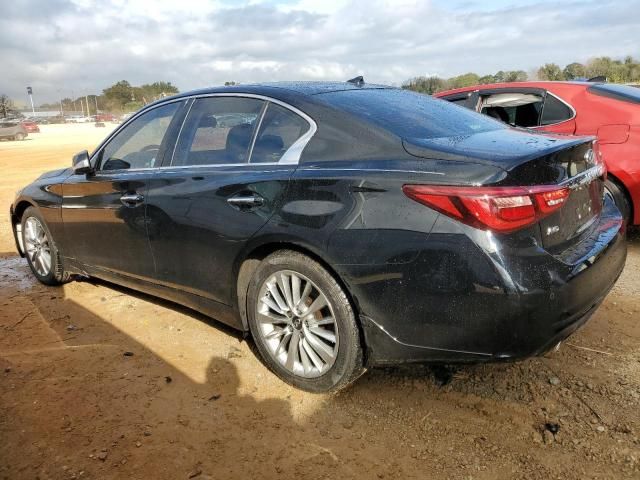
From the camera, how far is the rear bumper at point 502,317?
7.39ft

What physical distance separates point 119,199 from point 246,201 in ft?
4.27

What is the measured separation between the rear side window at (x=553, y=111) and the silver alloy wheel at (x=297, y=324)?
4.01 meters

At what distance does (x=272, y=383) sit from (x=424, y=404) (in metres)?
0.86

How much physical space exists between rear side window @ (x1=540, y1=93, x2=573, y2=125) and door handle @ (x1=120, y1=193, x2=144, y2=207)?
421 centimetres

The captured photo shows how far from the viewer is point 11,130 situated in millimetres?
34406

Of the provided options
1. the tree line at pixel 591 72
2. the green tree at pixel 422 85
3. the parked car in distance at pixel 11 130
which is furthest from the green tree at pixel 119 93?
the green tree at pixel 422 85

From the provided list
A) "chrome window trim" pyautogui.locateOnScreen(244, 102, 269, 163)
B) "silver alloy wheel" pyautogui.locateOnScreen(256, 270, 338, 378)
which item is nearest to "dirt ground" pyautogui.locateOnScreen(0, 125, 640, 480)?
"silver alloy wheel" pyautogui.locateOnScreen(256, 270, 338, 378)

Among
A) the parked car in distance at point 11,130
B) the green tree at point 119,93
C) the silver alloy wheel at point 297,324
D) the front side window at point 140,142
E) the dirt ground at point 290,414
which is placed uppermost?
the green tree at point 119,93

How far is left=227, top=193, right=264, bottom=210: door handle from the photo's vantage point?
2.92 metres

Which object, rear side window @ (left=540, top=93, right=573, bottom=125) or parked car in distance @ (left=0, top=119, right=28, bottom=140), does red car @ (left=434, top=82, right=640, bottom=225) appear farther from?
parked car in distance @ (left=0, top=119, right=28, bottom=140)

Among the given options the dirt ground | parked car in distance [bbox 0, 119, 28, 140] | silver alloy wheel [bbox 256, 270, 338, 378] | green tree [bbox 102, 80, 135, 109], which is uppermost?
green tree [bbox 102, 80, 135, 109]

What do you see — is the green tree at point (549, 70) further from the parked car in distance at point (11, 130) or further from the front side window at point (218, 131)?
the parked car in distance at point (11, 130)

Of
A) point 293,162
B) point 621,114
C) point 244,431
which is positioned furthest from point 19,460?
point 621,114

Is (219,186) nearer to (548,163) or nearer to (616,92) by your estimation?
(548,163)
